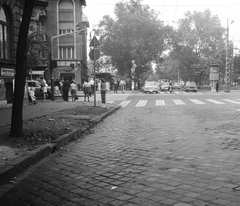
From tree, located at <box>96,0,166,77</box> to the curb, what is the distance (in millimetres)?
38755

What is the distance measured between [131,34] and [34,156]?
143ft

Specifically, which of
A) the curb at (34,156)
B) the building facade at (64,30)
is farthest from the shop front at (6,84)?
the building facade at (64,30)

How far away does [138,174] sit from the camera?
4.62 m

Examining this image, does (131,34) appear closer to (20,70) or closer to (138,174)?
(20,70)

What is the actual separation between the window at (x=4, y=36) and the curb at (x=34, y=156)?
8.10 meters

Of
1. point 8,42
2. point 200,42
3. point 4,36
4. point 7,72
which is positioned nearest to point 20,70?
point 7,72

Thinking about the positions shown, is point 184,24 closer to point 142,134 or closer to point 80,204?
point 142,134

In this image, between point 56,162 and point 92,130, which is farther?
point 92,130

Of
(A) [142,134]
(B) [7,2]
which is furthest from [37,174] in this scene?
(B) [7,2]

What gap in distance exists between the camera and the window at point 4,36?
14.7 m

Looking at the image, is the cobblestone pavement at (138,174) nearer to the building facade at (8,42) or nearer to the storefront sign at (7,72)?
the storefront sign at (7,72)

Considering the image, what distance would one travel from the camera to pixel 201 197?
11.9ft

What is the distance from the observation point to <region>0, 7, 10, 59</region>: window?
1472cm

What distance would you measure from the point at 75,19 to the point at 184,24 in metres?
21.9
